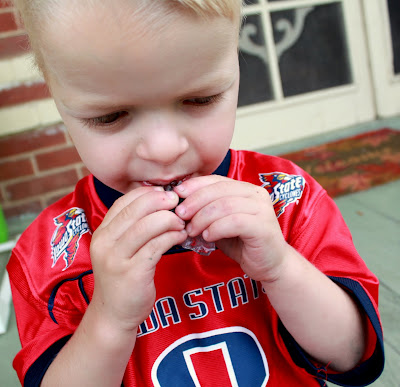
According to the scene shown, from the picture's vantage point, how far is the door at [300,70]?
2242 millimetres

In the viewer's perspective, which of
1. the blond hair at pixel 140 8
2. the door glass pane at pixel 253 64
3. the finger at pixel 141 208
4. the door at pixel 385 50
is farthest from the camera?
the door at pixel 385 50

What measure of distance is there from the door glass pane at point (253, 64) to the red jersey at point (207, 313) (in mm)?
1598

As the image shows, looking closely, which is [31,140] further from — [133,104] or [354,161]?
[133,104]

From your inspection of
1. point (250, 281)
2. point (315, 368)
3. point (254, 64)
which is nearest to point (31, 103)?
point (254, 64)

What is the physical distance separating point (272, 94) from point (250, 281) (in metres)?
1.72

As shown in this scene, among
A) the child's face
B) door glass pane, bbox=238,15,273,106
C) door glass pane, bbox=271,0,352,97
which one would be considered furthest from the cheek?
door glass pane, bbox=271,0,352,97

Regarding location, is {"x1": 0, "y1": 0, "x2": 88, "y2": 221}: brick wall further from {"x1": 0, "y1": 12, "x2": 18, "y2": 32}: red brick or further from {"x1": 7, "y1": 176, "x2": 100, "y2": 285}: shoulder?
{"x1": 7, "y1": 176, "x2": 100, "y2": 285}: shoulder

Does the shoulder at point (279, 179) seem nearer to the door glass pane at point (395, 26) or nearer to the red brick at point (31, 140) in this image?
the red brick at point (31, 140)

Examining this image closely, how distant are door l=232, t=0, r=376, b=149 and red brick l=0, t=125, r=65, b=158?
866 mm

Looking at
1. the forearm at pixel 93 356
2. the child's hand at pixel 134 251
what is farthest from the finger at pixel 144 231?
the forearm at pixel 93 356

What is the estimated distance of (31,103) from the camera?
72.4 inches

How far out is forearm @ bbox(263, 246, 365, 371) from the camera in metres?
0.65

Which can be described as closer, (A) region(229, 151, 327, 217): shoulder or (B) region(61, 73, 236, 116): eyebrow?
(B) region(61, 73, 236, 116): eyebrow

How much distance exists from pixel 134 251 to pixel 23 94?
146 centimetres
